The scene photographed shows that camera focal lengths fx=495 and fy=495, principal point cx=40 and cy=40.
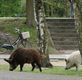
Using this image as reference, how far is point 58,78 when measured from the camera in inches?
595

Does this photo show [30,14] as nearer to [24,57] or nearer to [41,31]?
[41,31]

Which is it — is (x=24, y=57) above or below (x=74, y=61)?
above

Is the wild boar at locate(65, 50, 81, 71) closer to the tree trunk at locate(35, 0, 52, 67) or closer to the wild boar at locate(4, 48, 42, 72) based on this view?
the wild boar at locate(4, 48, 42, 72)

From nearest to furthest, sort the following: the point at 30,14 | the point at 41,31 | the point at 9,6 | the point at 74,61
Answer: the point at 74,61
the point at 41,31
the point at 30,14
the point at 9,6

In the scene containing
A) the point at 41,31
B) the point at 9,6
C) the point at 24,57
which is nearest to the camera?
the point at 24,57

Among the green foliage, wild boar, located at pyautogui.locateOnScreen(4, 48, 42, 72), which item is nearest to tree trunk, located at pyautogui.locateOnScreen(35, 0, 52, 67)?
wild boar, located at pyautogui.locateOnScreen(4, 48, 42, 72)

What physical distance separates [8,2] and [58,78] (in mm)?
23281

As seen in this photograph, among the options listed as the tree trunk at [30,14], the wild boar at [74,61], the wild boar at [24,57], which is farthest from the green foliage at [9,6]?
the wild boar at [24,57]

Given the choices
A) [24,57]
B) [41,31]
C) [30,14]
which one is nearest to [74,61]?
[24,57]

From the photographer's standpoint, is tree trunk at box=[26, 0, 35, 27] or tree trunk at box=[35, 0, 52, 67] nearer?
tree trunk at box=[35, 0, 52, 67]

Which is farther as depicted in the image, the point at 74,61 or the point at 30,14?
the point at 30,14

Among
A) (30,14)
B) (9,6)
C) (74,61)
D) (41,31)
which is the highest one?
(41,31)

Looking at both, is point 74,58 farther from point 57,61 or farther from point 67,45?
point 67,45

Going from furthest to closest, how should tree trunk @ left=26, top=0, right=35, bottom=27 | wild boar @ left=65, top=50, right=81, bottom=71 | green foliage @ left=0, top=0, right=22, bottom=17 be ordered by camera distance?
green foliage @ left=0, top=0, right=22, bottom=17 < tree trunk @ left=26, top=0, right=35, bottom=27 < wild boar @ left=65, top=50, right=81, bottom=71
